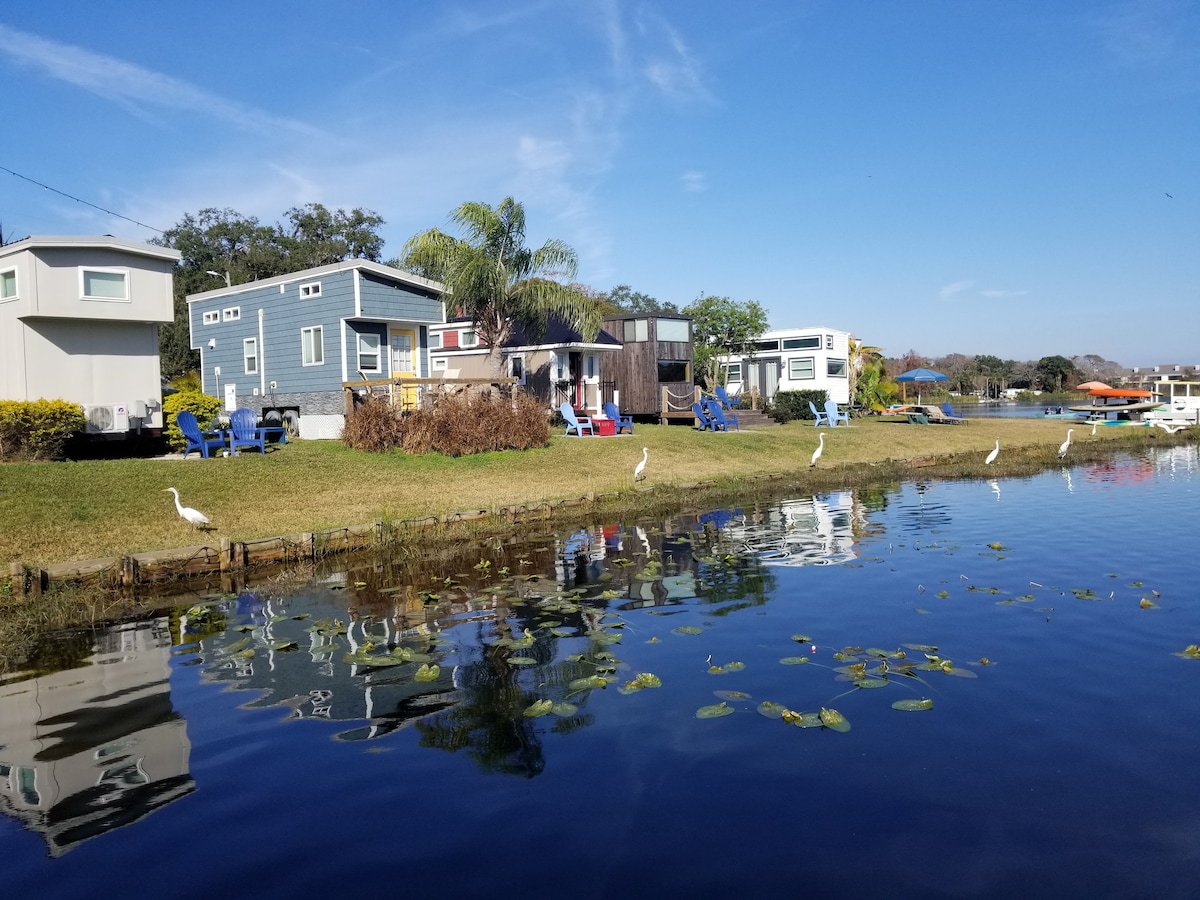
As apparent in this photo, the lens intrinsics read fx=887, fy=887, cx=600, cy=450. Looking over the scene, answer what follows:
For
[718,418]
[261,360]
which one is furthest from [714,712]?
[261,360]

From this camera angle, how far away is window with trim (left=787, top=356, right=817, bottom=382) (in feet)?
145

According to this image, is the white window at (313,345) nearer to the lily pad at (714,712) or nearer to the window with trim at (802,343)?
the lily pad at (714,712)

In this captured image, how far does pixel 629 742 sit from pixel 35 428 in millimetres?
16944

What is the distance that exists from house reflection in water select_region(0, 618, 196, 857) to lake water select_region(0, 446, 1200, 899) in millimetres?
27

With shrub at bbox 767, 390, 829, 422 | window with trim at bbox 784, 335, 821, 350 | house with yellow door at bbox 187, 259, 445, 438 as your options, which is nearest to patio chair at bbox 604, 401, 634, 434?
house with yellow door at bbox 187, 259, 445, 438

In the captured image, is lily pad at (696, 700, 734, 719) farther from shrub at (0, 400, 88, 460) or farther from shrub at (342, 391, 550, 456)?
shrub at (0, 400, 88, 460)

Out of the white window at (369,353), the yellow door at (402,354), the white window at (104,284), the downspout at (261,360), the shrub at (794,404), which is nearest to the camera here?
the white window at (104,284)

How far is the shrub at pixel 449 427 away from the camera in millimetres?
21203

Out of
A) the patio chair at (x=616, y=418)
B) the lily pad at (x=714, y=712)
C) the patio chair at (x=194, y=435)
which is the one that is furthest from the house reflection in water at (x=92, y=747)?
the patio chair at (x=616, y=418)

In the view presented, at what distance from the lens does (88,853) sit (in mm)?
5184

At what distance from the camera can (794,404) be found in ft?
131

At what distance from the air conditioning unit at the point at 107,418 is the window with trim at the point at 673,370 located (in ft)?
62.2

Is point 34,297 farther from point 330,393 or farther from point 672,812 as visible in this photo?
point 672,812

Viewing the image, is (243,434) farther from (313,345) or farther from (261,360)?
(261,360)
